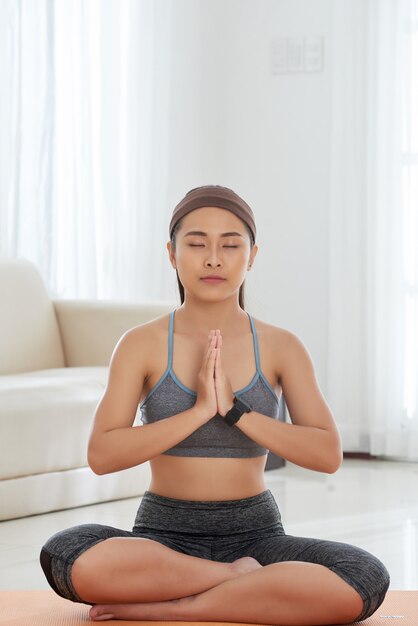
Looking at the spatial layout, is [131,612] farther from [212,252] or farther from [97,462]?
[212,252]

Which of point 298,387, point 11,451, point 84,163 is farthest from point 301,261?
point 298,387

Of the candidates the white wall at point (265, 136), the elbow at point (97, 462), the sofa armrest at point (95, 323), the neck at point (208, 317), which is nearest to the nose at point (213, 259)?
the neck at point (208, 317)

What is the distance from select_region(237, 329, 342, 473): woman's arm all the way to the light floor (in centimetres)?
47

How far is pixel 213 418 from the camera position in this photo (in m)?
1.98

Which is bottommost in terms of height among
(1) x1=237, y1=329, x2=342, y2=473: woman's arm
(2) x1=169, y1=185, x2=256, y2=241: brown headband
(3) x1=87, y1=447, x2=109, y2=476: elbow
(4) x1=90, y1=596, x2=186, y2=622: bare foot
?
(4) x1=90, y1=596, x2=186, y2=622: bare foot

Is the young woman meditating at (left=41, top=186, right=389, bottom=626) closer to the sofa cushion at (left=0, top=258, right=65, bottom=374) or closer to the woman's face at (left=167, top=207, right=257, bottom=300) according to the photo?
the woman's face at (left=167, top=207, right=257, bottom=300)

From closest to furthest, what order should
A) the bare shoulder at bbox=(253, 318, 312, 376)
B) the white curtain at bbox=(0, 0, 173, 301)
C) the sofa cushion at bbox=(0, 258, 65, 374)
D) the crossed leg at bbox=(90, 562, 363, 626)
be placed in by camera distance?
1. the crossed leg at bbox=(90, 562, 363, 626)
2. the bare shoulder at bbox=(253, 318, 312, 376)
3. the sofa cushion at bbox=(0, 258, 65, 374)
4. the white curtain at bbox=(0, 0, 173, 301)

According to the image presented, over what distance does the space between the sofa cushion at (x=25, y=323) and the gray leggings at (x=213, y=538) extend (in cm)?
185

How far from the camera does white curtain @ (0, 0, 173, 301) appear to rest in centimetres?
406

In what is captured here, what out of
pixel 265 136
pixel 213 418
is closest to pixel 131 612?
pixel 213 418

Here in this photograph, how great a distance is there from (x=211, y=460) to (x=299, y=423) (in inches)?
6.9

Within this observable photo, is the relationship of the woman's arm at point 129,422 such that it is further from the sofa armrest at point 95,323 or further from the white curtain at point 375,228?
the white curtain at point 375,228

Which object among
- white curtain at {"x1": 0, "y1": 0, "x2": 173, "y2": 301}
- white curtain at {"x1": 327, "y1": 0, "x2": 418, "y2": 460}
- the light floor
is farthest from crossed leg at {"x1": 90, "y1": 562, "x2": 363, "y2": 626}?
white curtain at {"x1": 327, "y1": 0, "x2": 418, "y2": 460}

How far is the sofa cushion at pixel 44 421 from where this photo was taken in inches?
121
